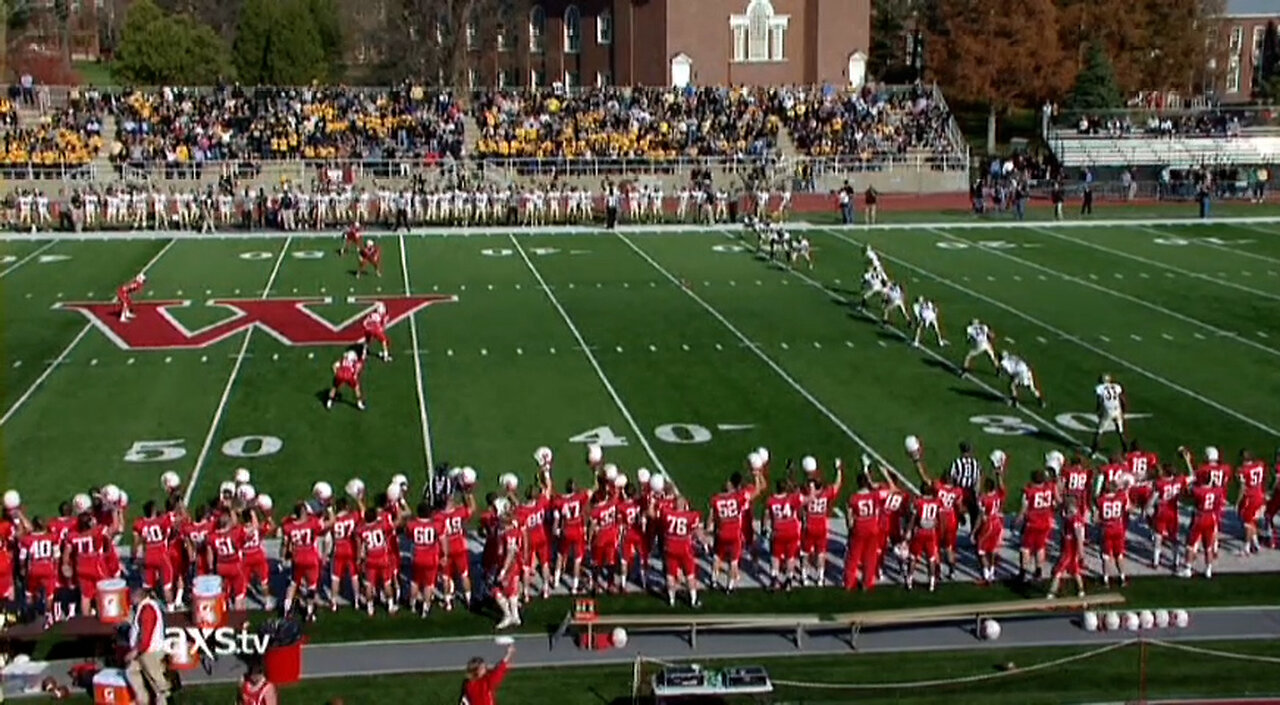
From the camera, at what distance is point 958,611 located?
1197 centimetres

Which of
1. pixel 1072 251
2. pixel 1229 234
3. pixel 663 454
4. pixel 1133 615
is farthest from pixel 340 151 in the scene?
pixel 1133 615

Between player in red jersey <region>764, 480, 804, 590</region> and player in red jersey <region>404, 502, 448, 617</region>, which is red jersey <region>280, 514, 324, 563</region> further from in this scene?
player in red jersey <region>764, 480, 804, 590</region>

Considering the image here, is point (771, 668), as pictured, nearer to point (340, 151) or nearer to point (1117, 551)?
point (1117, 551)

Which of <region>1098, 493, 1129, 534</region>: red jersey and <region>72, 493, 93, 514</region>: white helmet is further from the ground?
<region>72, 493, 93, 514</region>: white helmet

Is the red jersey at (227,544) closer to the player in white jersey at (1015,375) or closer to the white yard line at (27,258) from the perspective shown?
the player in white jersey at (1015,375)

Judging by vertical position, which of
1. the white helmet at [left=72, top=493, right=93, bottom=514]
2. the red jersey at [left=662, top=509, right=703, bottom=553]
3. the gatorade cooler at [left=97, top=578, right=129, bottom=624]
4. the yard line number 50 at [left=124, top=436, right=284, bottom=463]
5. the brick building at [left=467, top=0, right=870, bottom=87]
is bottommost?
the yard line number 50 at [left=124, top=436, right=284, bottom=463]

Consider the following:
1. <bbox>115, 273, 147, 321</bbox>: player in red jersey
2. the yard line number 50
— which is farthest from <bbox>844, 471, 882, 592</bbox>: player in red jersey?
<bbox>115, 273, 147, 321</bbox>: player in red jersey

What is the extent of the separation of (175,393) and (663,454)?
6977mm

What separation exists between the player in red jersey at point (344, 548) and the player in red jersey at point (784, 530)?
3.50 m

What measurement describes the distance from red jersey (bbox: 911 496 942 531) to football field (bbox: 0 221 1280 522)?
10.0 ft

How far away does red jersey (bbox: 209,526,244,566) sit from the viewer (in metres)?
12.0

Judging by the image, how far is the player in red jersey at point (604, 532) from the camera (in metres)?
12.7

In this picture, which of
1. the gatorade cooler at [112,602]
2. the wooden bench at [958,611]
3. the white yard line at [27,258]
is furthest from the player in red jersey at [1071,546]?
the white yard line at [27,258]

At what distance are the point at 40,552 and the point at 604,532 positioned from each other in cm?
454
